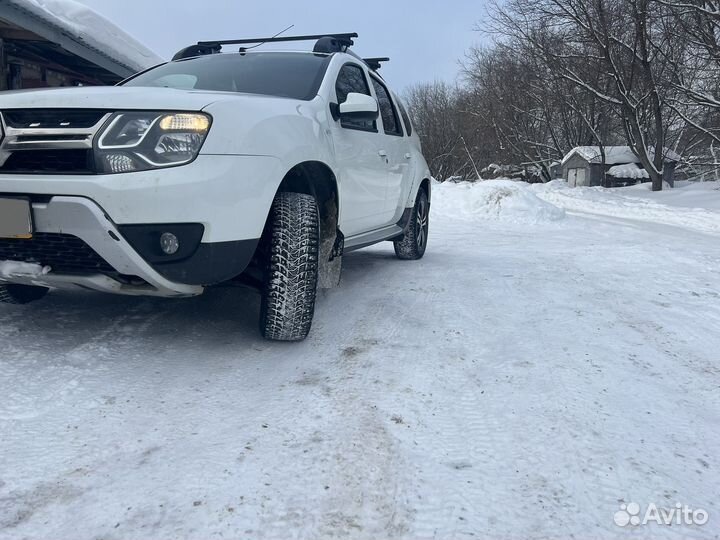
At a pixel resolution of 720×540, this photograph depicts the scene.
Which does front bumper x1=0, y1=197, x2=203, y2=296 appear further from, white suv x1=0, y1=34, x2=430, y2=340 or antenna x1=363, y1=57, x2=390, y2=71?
antenna x1=363, y1=57, x2=390, y2=71

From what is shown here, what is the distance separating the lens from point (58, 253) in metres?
2.35

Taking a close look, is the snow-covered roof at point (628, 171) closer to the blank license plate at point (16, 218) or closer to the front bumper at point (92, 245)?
the front bumper at point (92, 245)

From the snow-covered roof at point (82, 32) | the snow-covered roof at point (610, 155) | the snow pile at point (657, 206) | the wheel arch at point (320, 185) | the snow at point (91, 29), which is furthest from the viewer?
the snow-covered roof at point (610, 155)

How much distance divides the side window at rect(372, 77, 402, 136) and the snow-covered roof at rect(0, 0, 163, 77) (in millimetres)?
4353

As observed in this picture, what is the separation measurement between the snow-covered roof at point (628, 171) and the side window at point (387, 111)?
101 ft

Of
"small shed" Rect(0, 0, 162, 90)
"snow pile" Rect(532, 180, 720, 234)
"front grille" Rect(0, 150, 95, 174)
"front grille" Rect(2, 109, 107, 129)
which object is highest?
"small shed" Rect(0, 0, 162, 90)

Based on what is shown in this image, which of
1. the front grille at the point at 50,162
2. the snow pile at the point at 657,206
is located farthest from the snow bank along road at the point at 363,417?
the snow pile at the point at 657,206

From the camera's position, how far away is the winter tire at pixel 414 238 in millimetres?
5398

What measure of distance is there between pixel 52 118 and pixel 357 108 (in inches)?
64.3

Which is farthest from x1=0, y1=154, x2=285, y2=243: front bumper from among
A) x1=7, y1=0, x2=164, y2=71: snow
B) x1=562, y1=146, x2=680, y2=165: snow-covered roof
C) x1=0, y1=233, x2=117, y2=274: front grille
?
x1=562, y1=146, x2=680, y2=165: snow-covered roof

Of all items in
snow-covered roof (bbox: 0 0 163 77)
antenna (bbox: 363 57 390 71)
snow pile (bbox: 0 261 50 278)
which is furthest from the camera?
snow-covered roof (bbox: 0 0 163 77)

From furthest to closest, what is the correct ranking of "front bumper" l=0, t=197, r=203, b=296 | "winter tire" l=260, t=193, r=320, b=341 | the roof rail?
the roof rail → "winter tire" l=260, t=193, r=320, b=341 → "front bumper" l=0, t=197, r=203, b=296

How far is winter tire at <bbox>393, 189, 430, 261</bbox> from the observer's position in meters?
5.40

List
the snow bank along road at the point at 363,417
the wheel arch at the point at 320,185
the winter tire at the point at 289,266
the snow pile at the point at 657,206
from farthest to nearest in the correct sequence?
the snow pile at the point at 657,206 → the wheel arch at the point at 320,185 → the winter tire at the point at 289,266 → the snow bank along road at the point at 363,417
